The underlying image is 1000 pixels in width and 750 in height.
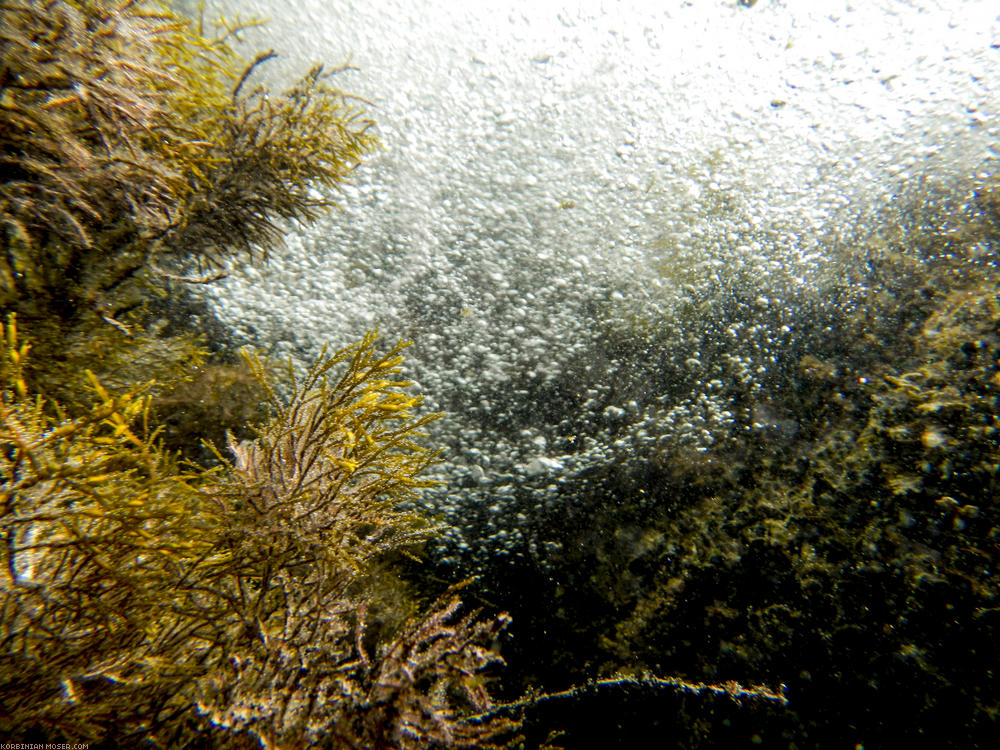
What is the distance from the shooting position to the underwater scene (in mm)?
1156

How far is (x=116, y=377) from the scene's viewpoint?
1.55 meters

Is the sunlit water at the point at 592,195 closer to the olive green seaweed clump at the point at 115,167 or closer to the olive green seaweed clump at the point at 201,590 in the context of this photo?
the olive green seaweed clump at the point at 115,167

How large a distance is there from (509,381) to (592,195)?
3.54 ft

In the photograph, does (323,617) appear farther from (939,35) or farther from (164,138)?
(939,35)

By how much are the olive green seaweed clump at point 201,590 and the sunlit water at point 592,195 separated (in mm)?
628

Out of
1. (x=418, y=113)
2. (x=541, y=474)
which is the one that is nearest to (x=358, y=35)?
(x=418, y=113)

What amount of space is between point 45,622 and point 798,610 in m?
1.97

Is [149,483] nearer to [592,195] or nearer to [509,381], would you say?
[509,381]

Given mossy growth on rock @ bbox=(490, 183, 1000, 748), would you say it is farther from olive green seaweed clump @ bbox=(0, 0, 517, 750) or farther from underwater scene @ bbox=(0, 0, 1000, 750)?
olive green seaweed clump @ bbox=(0, 0, 517, 750)

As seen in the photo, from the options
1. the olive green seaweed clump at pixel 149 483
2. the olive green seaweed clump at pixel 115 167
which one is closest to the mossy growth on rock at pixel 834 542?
the olive green seaweed clump at pixel 149 483

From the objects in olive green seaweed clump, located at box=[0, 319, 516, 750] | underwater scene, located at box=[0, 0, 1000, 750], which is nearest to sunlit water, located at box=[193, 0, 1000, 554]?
underwater scene, located at box=[0, 0, 1000, 750]

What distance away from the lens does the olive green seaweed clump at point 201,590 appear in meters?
0.99

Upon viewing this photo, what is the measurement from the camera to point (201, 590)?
44.8 inches

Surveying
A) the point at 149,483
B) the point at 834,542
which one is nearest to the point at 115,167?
the point at 149,483
